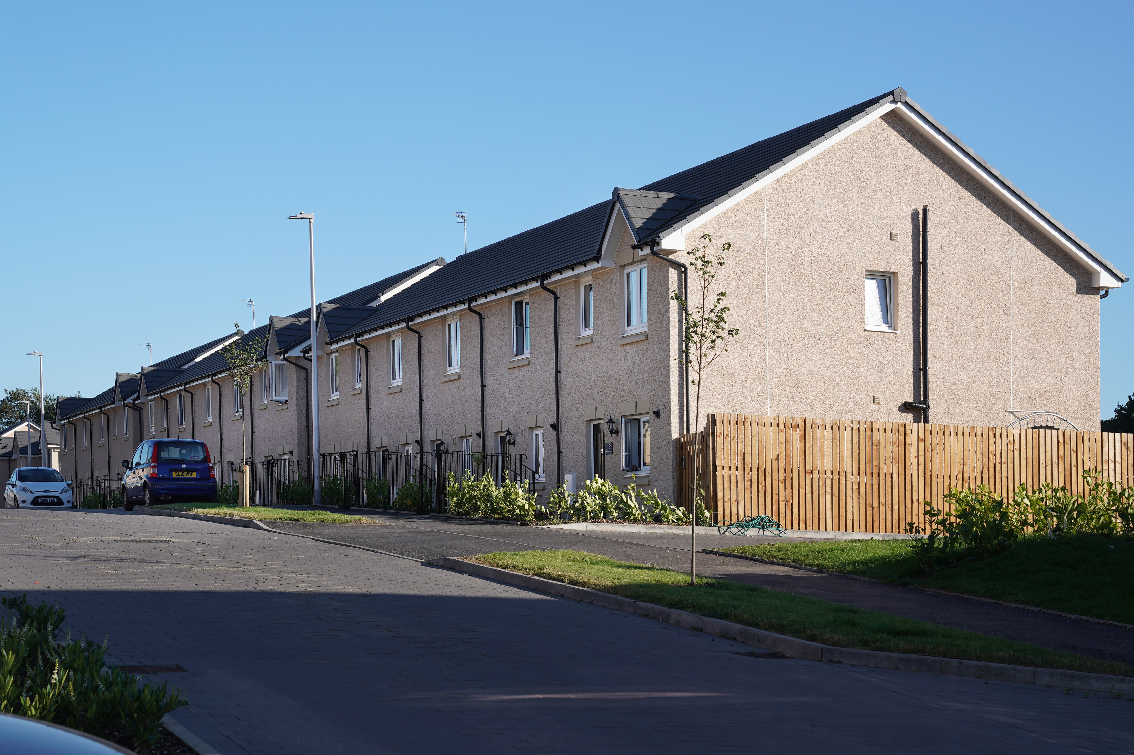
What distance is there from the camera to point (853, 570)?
1648 centimetres

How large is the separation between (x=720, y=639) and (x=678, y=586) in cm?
239

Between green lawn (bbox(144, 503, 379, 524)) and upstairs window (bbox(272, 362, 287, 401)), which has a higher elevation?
upstairs window (bbox(272, 362, 287, 401))

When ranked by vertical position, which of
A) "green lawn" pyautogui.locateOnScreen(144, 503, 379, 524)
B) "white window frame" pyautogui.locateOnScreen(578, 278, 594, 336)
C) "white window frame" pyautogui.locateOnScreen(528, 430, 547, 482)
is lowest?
"green lawn" pyautogui.locateOnScreen(144, 503, 379, 524)

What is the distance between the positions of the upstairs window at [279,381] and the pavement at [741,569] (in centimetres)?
1929

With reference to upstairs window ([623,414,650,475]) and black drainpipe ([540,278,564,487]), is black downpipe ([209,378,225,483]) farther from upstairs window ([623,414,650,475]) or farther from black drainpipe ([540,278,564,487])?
upstairs window ([623,414,650,475])

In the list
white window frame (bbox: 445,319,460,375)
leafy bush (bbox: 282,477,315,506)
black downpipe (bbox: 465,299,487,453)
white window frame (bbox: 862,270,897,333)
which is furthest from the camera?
leafy bush (bbox: 282,477,315,506)

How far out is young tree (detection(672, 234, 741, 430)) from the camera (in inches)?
929

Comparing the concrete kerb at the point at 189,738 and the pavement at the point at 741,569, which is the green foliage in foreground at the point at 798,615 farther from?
the concrete kerb at the point at 189,738

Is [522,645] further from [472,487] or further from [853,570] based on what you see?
[472,487]

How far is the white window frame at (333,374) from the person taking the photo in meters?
40.8

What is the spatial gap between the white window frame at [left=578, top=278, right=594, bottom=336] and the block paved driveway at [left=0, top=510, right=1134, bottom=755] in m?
13.1

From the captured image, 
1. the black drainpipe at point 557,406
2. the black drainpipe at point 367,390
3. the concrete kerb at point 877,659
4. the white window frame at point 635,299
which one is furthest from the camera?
the black drainpipe at point 367,390

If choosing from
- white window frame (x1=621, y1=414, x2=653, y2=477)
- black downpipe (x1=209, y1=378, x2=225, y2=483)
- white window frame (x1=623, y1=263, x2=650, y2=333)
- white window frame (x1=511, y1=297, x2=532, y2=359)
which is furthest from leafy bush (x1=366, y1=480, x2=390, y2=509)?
black downpipe (x1=209, y1=378, x2=225, y2=483)

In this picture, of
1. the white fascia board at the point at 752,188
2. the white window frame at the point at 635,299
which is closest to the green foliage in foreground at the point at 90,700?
the white fascia board at the point at 752,188
